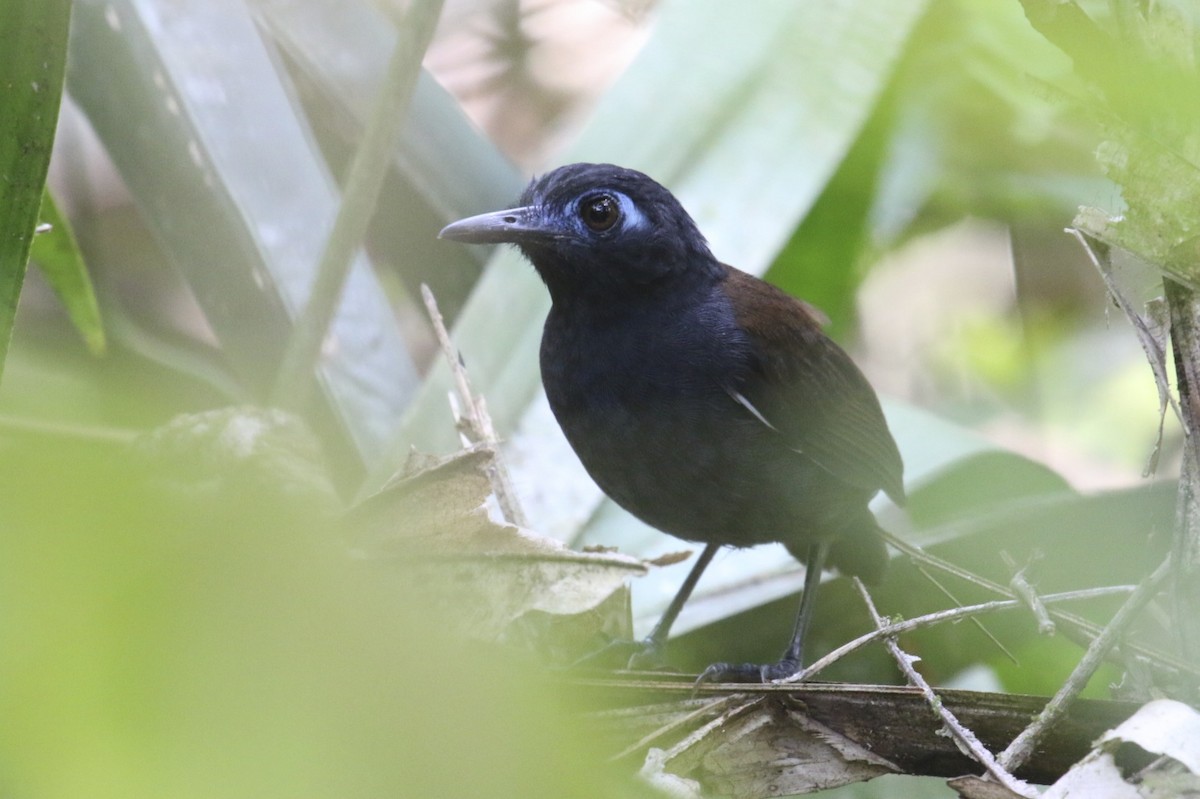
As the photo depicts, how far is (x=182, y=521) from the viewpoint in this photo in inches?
17.3

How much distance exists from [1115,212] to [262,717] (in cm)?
147

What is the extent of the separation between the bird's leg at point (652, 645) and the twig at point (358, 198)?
83cm

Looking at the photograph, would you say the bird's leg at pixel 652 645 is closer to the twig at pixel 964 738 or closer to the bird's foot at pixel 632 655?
the bird's foot at pixel 632 655

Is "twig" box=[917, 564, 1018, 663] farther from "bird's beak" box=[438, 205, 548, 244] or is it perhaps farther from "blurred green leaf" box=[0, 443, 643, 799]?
"blurred green leaf" box=[0, 443, 643, 799]

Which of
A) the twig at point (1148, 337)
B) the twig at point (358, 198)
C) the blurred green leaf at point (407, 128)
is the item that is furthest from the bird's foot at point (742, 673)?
the blurred green leaf at point (407, 128)

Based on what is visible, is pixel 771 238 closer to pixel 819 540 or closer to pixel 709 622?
pixel 819 540

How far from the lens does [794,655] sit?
2.47m

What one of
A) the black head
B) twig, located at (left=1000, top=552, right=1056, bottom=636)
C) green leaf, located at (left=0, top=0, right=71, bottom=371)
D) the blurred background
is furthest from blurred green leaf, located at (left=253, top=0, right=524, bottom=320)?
twig, located at (left=1000, top=552, right=1056, bottom=636)

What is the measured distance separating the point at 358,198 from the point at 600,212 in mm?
525

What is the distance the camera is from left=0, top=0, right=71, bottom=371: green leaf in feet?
4.41

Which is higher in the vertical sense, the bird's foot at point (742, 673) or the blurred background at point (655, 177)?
the blurred background at point (655, 177)

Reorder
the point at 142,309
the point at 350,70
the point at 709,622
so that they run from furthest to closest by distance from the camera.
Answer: the point at 142,309, the point at 350,70, the point at 709,622

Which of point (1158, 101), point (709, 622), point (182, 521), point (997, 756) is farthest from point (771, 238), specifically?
point (182, 521)

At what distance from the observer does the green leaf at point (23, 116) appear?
1.34 metres
